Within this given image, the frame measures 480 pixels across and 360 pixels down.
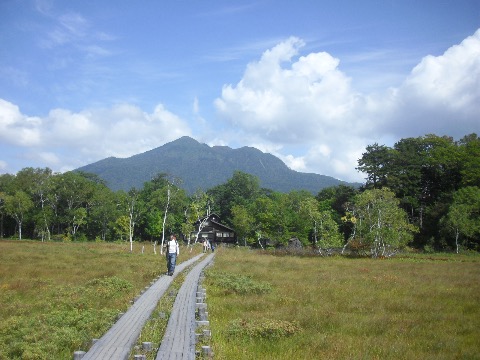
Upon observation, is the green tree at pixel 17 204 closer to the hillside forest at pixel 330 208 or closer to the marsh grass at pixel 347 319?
the hillside forest at pixel 330 208

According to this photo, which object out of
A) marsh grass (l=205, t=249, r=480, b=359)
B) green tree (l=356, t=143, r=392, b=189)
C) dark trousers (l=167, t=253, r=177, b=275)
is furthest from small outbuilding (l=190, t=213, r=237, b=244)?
dark trousers (l=167, t=253, r=177, b=275)

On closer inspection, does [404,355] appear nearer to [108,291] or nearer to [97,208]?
[108,291]

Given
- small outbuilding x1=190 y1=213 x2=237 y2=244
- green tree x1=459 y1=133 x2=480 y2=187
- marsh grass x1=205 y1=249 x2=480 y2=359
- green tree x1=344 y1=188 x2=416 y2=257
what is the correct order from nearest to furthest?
marsh grass x1=205 y1=249 x2=480 y2=359 → green tree x1=344 y1=188 x2=416 y2=257 → green tree x1=459 y1=133 x2=480 y2=187 → small outbuilding x1=190 y1=213 x2=237 y2=244

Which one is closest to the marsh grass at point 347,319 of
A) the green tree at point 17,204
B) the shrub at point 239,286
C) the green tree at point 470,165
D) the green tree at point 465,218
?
the shrub at point 239,286

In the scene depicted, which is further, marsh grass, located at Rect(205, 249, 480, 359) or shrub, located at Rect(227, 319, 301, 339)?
shrub, located at Rect(227, 319, 301, 339)

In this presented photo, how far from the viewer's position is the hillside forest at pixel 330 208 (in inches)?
1909

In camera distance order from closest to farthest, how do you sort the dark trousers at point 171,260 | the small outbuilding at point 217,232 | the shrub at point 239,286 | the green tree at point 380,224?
the shrub at point 239,286, the dark trousers at point 171,260, the green tree at point 380,224, the small outbuilding at point 217,232

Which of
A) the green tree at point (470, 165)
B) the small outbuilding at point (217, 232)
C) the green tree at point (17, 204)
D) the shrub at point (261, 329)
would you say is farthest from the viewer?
the small outbuilding at point (217, 232)

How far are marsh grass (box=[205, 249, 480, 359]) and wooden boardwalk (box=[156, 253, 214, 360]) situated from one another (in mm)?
723

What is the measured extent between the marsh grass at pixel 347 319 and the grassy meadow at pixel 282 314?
0.04 m

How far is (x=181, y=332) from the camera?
10.4 meters

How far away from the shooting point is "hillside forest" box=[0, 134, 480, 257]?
4850 cm

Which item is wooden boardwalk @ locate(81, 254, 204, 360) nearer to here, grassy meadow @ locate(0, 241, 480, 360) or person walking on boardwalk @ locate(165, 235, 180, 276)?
grassy meadow @ locate(0, 241, 480, 360)

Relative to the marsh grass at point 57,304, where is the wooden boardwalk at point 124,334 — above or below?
above
